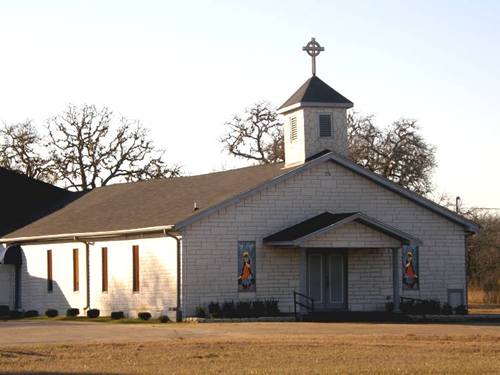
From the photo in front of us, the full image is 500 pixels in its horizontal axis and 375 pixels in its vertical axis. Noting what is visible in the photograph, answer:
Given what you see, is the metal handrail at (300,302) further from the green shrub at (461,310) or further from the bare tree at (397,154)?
the bare tree at (397,154)

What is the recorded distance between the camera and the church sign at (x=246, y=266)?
4578cm

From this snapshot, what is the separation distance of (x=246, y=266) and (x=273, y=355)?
1729 centimetres

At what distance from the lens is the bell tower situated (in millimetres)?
48094

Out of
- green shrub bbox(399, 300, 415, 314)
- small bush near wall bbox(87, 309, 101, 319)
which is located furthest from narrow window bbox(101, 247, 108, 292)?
green shrub bbox(399, 300, 415, 314)

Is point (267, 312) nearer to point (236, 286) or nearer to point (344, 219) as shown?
point (236, 286)

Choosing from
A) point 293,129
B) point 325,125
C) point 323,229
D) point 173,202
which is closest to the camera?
point 323,229

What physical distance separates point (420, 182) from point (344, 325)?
5312cm

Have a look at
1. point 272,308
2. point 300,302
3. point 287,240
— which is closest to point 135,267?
point 272,308

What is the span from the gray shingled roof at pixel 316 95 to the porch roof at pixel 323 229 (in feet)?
14.9

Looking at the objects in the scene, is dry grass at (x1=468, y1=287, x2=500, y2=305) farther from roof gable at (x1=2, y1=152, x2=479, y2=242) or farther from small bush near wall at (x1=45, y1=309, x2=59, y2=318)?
small bush near wall at (x1=45, y1=309, x2=59, y2=318)

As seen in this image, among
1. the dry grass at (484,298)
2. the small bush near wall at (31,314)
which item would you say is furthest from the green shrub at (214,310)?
the dry grass at (484,298)

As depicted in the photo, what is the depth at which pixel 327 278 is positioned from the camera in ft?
158

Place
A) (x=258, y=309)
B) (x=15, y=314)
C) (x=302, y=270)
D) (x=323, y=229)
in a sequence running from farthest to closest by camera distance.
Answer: (x=15, y=314) < (x=302, y=270) < (x=258, y=309) < (x=323, y=229)

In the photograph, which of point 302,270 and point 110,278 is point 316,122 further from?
point 110,278
